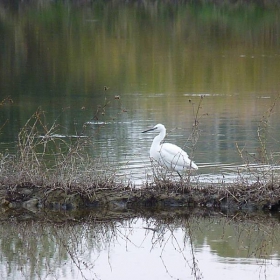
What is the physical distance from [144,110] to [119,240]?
36.8 ft

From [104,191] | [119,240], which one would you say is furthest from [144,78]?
[119,240]

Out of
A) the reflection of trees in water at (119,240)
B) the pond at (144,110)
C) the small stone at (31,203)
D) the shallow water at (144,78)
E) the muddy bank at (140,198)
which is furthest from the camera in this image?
the shallow water at (144,78)

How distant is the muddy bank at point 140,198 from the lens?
1195cm

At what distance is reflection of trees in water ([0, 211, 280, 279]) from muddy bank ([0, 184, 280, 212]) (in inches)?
9.9

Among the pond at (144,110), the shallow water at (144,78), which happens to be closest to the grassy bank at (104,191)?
the pond at (144,110)

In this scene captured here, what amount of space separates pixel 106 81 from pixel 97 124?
28.1 feet

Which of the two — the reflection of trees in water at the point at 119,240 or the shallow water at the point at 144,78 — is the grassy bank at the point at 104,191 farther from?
the shallow water at the point at 144,78

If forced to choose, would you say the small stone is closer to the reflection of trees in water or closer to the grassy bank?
the grassy bank

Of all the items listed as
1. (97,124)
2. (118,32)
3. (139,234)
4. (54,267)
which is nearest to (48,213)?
(139,234)

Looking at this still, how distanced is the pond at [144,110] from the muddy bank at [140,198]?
0.22m

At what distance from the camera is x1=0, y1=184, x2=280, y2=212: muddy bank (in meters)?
12.0

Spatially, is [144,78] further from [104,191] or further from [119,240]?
[119,240]

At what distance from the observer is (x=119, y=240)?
11164mm

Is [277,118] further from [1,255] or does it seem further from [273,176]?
[1,255]
